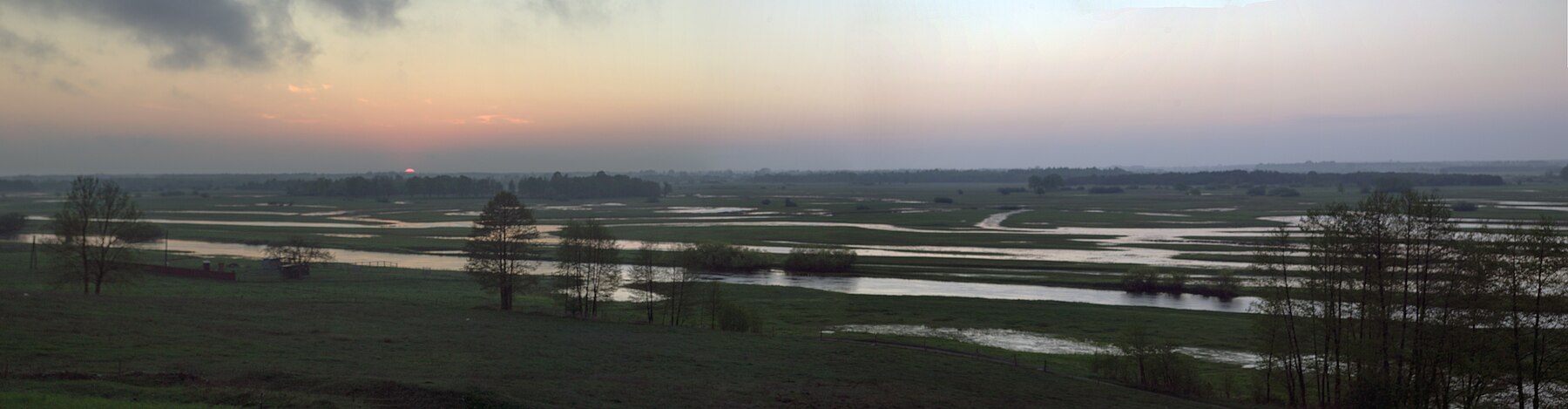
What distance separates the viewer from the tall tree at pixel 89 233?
42562mm

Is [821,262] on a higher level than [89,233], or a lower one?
lower

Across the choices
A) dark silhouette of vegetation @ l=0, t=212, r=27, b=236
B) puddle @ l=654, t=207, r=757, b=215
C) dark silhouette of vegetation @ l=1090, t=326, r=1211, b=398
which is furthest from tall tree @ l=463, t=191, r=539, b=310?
puddle @ l=654, t=207, r=757, b=215

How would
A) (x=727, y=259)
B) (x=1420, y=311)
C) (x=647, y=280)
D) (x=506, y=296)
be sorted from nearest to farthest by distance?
(x=1420, y=311) → (x=506, y=296) → (x=647, y=280) → (x=727, y=259)

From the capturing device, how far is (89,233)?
4472 centimetres

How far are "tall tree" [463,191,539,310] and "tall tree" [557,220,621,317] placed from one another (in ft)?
7.64

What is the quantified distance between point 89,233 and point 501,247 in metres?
23.0

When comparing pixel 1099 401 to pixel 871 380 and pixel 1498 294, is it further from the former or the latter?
pixel 1498 294

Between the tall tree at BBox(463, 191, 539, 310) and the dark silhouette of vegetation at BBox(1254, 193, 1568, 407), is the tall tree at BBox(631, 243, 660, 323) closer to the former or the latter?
the tall tree at BBox(463, 191, 539, 310)

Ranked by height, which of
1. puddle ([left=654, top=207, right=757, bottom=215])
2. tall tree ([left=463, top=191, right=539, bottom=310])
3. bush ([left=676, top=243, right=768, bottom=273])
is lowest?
bush ([left=676, top=243, right=768, bottom=273])

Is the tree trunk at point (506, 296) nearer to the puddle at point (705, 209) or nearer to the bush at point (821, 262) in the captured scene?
the bush at point (821, 262)

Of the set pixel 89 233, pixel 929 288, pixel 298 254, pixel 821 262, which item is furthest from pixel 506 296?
pixel 821 262

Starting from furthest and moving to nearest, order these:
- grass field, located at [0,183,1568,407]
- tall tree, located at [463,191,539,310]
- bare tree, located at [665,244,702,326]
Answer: tall tree, located at [463,191,539,310] < bare tree, located at [665,244,702,326] < grass field, located at [0,183,1568,407]

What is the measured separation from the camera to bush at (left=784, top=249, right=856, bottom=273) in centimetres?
7550

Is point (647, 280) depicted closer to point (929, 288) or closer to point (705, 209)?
point (929, 288)
